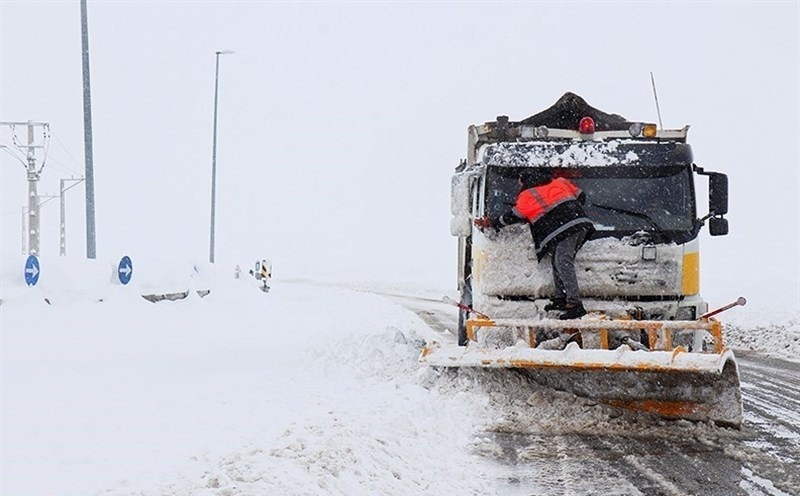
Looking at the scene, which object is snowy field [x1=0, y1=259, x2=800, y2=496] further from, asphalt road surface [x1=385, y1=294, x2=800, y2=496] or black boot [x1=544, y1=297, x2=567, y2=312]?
black boot [x1=544, y1=297, x2=567, y2=312]

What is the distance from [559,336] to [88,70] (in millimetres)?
11266

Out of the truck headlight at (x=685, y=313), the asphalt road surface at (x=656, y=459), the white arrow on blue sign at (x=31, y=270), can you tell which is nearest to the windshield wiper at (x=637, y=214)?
the truck headlight at (x=685, y=313)

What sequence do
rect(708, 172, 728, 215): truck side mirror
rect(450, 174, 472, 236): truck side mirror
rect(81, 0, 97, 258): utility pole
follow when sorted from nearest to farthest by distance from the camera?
1. rect(708, 172, 728, 215): truck side mirror
2. rect(450, 174, 472, 236): truck side mirror
3. rect(81, 0, 97, 258): utility pole

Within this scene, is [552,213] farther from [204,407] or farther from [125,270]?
[125,270]

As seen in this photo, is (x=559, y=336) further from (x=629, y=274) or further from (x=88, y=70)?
(x=88, y=70)

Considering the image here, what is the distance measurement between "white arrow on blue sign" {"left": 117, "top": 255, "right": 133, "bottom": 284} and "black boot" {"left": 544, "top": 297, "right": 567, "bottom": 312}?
23.4 ft

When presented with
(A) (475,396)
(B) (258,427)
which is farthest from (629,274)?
(B) (258,427)

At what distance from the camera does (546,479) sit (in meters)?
5.11

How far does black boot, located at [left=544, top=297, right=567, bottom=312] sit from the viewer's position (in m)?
7.46

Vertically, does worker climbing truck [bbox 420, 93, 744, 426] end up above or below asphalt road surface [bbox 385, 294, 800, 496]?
above

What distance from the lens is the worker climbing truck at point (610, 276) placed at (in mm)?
6695

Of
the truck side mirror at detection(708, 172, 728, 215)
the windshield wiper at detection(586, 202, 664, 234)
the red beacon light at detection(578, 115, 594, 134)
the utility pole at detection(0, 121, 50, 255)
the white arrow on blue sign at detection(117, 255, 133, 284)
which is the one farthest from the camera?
the utility pole at detection(0, 121, 50, 255)

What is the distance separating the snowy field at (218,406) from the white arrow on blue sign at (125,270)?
147 mm

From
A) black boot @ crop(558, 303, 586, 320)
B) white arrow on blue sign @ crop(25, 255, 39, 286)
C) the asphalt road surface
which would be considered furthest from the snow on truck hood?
white arrow on blue sign @ crop(25, 255, 39, 286)
